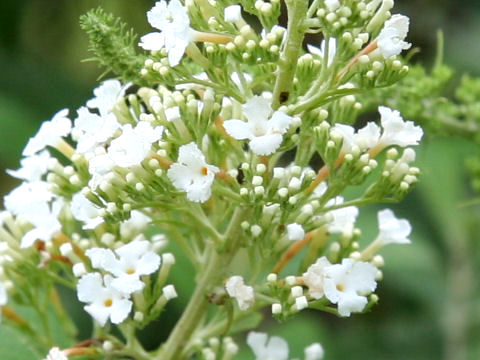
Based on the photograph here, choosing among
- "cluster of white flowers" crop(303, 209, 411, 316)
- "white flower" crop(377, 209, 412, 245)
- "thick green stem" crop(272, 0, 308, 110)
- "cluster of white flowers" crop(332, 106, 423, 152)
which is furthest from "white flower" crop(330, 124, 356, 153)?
"white flower" crop(377, 209, 412, 245)

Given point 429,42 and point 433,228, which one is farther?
point 429,42

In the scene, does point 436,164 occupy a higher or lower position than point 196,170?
lower

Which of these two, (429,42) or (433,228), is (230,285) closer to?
(433,228)

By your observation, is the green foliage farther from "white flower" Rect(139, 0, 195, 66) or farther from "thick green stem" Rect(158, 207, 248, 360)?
"thick green stem" Rect(158, 207, 248, 360)

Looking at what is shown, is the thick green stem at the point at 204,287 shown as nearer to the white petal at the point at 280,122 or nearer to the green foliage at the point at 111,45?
the white petal at the point at 280,122

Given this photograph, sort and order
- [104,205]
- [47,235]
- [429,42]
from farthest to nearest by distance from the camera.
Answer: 1. [429,42]
2. [47,235]
3. [104,205]

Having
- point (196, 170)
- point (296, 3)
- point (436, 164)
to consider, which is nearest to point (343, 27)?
point (296, 3)

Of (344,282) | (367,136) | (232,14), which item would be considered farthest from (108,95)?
(344,282)

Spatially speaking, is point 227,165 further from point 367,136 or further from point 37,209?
point 37,209
